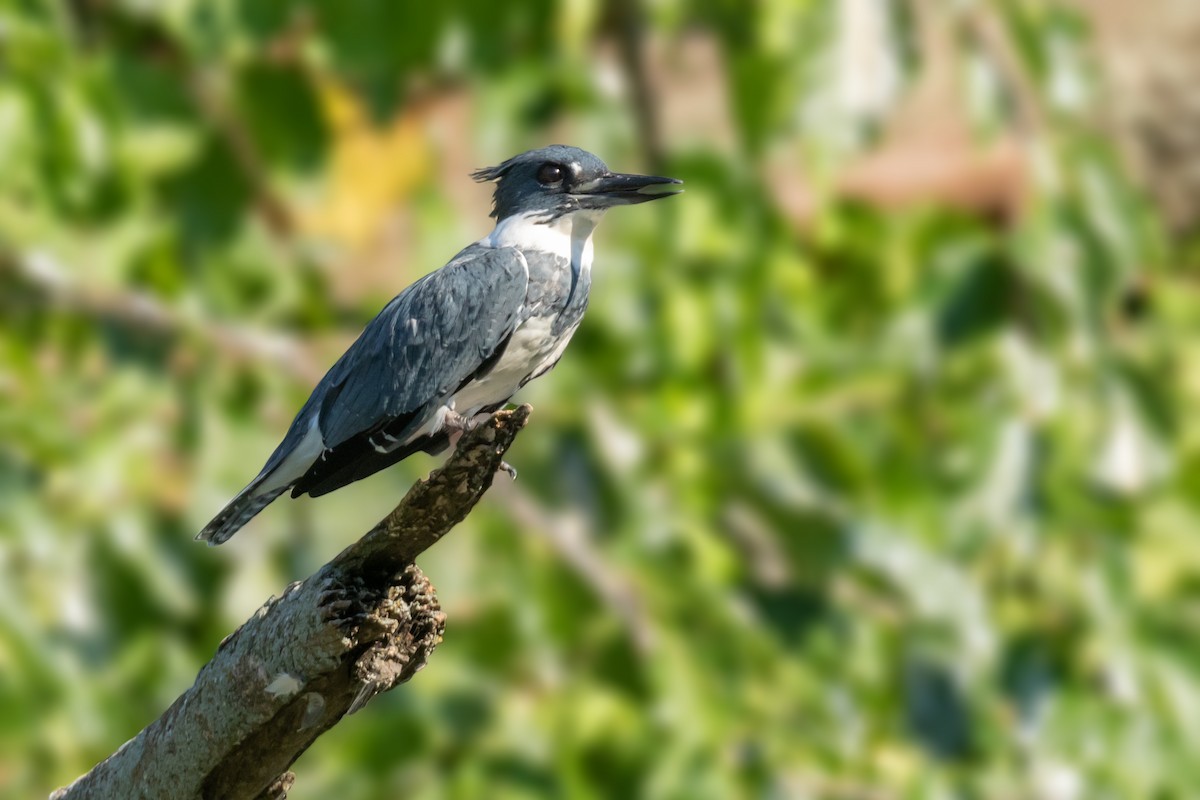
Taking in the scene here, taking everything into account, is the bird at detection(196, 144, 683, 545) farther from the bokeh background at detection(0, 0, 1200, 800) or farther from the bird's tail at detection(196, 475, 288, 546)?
the bokeh background at detection(0, 0, 1200, 800)

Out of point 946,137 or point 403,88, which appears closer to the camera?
point 403,88

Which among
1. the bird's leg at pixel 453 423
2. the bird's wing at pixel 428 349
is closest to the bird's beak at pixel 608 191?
the bird's wing at pixel 428 349

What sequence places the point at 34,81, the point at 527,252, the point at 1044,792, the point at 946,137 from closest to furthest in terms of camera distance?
the point at 527,252 < the point at 34,81 < the point at 1044,792 < the point at 946,137

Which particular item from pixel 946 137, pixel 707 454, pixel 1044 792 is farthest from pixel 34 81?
pixel 946 137

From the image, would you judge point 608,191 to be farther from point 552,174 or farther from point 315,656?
point 315,656

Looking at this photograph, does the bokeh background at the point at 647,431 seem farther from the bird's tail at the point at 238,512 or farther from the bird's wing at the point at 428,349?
the bird's wing at the point at 428,349

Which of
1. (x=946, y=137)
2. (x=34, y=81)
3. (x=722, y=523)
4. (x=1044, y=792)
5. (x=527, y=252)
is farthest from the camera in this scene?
(x=946, y=137)

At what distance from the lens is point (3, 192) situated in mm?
5809

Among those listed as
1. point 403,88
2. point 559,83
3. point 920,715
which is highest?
point 403,88

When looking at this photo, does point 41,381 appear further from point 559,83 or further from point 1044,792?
point 1044,792

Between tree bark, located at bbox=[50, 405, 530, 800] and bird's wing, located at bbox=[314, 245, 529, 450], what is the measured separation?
0.43 meters

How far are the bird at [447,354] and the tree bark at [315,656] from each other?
44 centimetres

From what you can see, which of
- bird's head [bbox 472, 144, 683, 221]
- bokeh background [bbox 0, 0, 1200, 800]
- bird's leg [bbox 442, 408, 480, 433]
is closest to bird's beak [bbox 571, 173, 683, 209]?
bird's head [bbox 472, 144, 683, 221]

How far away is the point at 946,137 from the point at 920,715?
17.1 feet
